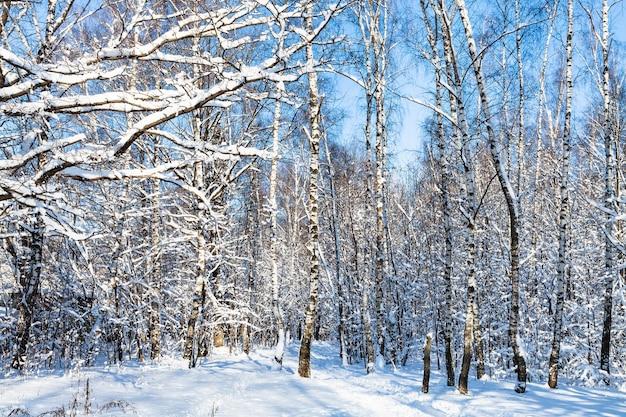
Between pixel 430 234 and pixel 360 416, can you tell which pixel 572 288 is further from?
pixel 360 416

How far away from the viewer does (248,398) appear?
259 inches

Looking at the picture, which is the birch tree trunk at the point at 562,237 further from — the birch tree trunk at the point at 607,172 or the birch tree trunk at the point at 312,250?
the birch tree trunk at the point at 312,250

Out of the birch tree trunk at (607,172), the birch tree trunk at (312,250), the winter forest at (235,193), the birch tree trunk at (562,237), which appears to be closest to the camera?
the winter forest at (235,193)

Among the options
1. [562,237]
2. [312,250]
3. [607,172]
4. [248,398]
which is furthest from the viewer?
[607,172]

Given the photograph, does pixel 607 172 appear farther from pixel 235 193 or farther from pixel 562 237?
pixel 235 193

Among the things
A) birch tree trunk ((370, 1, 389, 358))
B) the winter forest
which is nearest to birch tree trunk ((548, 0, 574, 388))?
the winter forest

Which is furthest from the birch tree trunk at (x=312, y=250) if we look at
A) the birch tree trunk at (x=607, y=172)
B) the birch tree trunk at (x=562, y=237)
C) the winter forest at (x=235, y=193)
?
the birch tree trunk at (x=607, y=172)

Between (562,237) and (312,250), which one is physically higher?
(562,237)

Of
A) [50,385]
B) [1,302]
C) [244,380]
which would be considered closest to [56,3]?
[50,385]

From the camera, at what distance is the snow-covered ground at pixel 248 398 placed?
5355 millimetres

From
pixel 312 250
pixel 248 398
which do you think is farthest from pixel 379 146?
pixel 248 398

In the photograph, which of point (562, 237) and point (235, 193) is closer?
point (562, 237)

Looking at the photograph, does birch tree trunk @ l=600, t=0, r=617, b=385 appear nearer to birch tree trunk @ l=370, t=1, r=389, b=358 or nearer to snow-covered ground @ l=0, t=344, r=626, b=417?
snow-covered ground @ l=0, t=344, r=626, b=417

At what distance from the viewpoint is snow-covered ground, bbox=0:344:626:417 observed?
5.36 metres
